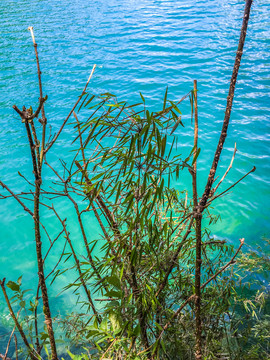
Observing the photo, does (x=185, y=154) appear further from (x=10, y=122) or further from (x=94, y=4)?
(x=94, y=4)

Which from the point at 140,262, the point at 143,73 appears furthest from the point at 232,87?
the point at 143,73

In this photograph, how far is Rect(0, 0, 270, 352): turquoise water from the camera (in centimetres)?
549

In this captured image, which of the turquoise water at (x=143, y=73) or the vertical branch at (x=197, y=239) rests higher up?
the turquoise water at (x=143, y=73)

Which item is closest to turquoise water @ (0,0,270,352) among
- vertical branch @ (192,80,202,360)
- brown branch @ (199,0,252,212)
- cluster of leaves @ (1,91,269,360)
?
cluster of leaves @ (1,91,269,360)

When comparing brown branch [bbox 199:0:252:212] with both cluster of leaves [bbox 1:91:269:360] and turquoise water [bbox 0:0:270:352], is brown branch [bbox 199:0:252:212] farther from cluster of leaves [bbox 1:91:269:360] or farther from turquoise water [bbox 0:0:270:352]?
turquoise water [bbox 0:0:270:352]

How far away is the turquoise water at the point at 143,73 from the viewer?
549cm

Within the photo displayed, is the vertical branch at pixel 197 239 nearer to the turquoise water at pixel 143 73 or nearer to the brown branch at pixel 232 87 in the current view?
the brown branch at pixel 232 87

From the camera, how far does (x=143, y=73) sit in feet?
31.6

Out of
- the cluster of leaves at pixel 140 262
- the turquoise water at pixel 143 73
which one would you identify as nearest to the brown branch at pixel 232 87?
the cluster of leaves at pixel 140 262

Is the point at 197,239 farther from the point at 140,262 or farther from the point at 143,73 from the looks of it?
the point at 143,73

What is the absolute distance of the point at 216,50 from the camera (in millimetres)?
10391

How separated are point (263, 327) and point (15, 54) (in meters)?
11.6

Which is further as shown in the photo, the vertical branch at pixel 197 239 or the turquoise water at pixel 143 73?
the turquoise water at pixel 143 73

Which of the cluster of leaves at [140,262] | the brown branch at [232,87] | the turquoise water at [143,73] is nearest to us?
the brown branch at [232,87]
